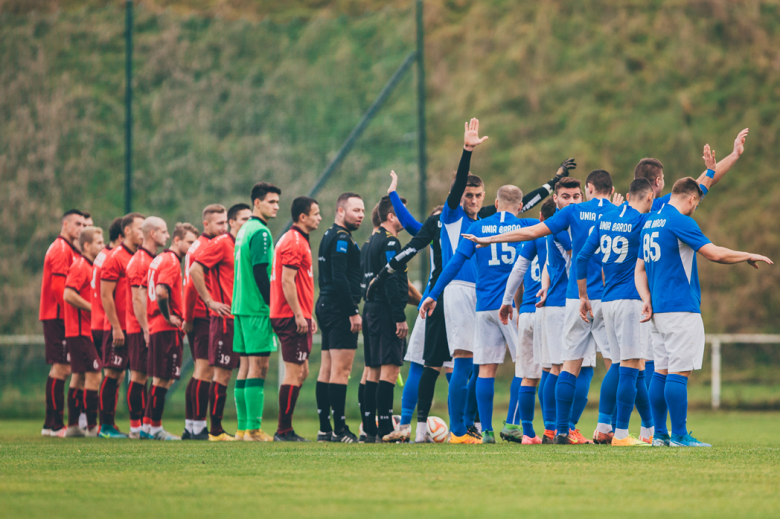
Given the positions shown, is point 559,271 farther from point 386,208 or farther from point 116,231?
point 116,231

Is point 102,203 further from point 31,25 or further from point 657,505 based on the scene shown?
point 657,505

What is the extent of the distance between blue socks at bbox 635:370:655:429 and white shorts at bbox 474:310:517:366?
1108mm

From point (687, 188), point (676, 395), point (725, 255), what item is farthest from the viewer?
point (687, 188)

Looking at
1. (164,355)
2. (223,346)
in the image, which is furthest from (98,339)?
(223,346)

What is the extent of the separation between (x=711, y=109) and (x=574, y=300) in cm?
2100

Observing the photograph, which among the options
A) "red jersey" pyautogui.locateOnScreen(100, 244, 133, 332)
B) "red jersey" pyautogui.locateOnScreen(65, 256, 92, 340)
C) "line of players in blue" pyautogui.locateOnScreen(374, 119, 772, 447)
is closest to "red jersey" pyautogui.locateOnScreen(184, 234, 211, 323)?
"red jersey" pyautogui.locateOnScreen(100, 244, 133, 332)

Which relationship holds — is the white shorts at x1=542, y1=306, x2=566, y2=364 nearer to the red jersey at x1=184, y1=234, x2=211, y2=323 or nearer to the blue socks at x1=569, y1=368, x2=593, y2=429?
the blue socks at x1=569, y1=368, x2=593, y2=429

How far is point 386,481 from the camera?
5082 mm

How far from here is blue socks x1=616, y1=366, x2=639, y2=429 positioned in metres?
7.28

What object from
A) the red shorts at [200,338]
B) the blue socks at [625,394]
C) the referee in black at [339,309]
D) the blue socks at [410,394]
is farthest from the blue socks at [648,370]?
the red shorts at [200,338]

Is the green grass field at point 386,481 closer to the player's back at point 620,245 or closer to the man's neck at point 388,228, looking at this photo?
the player's back at point 620,245

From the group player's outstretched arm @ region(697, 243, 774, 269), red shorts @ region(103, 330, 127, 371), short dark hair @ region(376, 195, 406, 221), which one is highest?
short dark hair @ region(376, 195, 406, 221)

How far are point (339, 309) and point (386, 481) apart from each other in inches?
136

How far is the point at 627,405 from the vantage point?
7281mm
